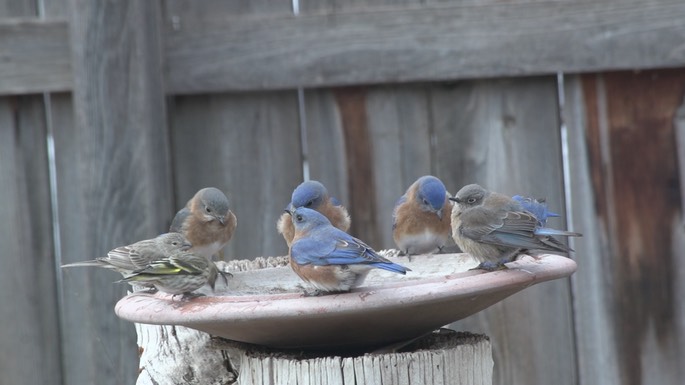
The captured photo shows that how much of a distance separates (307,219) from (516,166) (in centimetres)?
172

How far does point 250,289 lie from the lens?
4.70 m

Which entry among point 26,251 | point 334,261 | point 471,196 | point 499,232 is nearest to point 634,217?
point 471,196

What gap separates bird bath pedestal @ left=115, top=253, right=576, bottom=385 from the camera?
348cm

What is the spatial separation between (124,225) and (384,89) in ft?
5.31

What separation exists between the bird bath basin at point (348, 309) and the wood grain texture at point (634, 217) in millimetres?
1438

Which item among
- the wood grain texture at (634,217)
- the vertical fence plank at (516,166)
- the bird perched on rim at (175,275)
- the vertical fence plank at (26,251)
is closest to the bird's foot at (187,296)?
the bird perched on rim at (175,275)

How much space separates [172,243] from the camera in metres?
4.75

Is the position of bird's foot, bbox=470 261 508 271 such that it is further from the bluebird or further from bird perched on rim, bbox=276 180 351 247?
the bluebird

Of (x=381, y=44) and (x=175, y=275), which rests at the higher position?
(x=381, y=44)

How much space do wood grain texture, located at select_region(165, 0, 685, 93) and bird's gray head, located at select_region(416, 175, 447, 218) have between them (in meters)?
0.61

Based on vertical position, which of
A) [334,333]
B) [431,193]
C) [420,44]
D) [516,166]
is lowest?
[334,333]

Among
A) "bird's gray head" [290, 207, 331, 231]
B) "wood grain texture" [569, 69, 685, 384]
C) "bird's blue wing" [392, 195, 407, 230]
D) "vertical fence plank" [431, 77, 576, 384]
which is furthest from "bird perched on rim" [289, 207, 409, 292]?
"wood grain texture" [569, 69, 685, 384]

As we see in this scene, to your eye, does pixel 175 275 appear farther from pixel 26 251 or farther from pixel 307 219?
pixel 26 251

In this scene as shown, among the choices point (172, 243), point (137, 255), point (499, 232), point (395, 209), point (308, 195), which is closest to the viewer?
point (499, 232)
